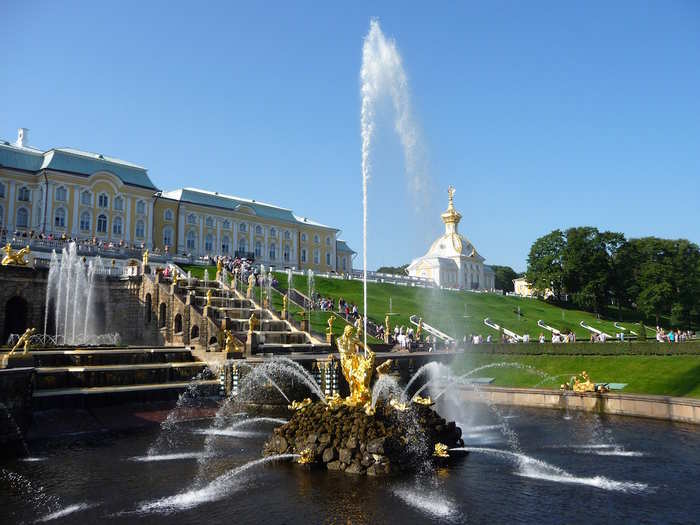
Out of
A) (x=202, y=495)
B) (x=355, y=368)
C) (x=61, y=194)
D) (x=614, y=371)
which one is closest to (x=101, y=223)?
(x=61, y=194)

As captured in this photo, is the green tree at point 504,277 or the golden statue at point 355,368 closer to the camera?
the golden statue at point 355,368

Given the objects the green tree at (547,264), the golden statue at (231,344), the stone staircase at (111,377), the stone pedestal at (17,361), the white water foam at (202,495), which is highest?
the green tree at (547,264)

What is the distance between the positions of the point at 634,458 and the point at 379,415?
6913 millimetres

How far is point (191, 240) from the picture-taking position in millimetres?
75125

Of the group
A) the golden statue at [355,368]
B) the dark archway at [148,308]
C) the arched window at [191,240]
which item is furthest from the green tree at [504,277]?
the golden statue at [355,368]

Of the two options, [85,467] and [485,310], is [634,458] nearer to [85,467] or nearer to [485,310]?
[85,467]

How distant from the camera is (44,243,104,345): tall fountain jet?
34969 millimetres

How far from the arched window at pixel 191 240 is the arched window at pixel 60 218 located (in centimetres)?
1681

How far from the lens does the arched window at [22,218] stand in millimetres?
59969

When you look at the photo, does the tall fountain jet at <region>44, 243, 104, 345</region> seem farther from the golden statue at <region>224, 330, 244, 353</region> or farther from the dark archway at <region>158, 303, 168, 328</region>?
the golden statue at <region>224, 330, 244, 353</region>

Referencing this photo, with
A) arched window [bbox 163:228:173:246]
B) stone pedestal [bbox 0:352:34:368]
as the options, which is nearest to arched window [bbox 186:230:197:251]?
arched window [bbox 163:228:173:246]

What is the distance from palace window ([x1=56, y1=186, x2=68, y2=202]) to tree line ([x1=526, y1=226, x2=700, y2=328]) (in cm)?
6402

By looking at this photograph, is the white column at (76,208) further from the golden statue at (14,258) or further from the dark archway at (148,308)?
the dark archway at (148,308)

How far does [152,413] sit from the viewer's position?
19984 millimetres
